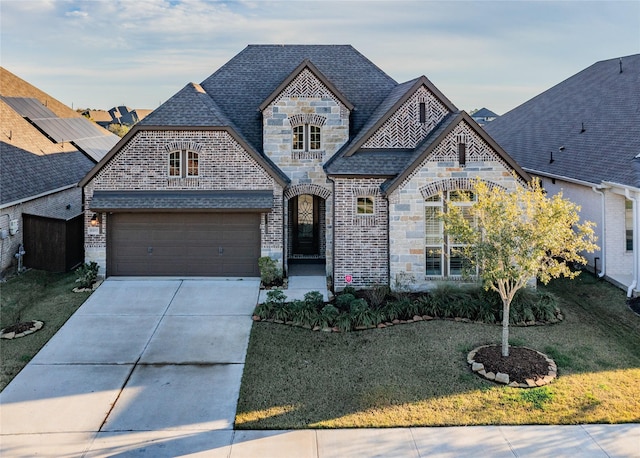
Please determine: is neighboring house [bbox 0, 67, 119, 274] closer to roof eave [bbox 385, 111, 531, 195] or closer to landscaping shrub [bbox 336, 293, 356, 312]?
landscaping shrub [bbox 336, 293, 356, 312]

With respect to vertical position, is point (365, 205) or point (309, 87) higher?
point (309, 87)

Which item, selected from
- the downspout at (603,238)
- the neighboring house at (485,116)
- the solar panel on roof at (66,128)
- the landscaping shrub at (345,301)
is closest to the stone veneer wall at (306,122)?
the landscaping shrub at (345,301)

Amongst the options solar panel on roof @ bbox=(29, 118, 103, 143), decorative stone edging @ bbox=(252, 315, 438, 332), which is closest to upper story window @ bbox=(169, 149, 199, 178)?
decorative stone edging @ bbox=(252, 315, 438, 332)

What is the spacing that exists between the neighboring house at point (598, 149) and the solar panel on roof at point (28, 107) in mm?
23465

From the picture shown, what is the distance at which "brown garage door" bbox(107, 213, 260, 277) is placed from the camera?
17.6 metres

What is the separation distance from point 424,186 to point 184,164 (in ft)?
25.3

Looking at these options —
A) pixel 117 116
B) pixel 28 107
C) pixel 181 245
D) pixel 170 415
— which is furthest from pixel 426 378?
pixel 117 116

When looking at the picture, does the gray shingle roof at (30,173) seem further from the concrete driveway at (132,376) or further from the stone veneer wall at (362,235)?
the stone veneer wall at (362,235)

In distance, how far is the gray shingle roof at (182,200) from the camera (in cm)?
1689

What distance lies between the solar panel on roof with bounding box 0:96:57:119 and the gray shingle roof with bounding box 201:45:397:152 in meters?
11.1

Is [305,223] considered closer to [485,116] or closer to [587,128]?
[587,128]

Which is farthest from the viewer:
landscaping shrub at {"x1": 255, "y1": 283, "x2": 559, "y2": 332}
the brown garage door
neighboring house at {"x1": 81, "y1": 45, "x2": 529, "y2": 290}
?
the brown garage door

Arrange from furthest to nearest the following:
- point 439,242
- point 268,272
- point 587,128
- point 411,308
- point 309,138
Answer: point 587,128 < point 309,138 < point 268,272 < point 439,242 < point 411,308

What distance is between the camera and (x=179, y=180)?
57.3 feet
